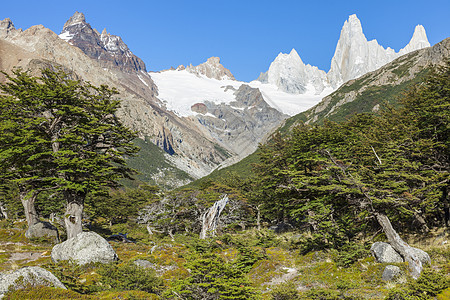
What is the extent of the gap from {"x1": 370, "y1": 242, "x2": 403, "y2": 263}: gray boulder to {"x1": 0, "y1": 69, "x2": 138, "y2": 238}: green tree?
16.8 m

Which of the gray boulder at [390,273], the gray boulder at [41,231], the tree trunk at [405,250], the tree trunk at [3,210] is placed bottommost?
the gray boulder at [390,273]

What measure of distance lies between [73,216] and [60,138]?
548cm

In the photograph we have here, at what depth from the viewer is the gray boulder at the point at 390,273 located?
10.8 meters

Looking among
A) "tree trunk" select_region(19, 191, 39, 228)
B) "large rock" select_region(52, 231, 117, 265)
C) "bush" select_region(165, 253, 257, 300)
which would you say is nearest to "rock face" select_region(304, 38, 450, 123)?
"large rock" select_region(52, 231, 117, 265)

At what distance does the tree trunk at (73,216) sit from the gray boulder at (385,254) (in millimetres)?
18309

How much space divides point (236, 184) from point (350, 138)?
31942 millimetres

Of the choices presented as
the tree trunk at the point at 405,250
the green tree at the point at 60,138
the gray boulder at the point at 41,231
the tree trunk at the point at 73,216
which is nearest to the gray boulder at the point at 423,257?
the tree trunk at the point at 405,250

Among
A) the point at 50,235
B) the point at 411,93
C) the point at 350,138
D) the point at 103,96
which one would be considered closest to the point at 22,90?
the point at 103,96

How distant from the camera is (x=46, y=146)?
17906 mm

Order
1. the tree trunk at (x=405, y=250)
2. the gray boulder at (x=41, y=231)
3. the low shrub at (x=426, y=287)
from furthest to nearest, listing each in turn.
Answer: the gray boulder at (x=41, y=231), the tree trunk at (x=405, y=250), the low shrub at (x=426, y=287)

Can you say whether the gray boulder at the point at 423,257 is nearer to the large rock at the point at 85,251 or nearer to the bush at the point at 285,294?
the bush at the point at 285,294

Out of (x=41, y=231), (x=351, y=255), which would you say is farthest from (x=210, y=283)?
(x=41, y=231)

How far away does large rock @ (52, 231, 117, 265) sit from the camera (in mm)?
15156

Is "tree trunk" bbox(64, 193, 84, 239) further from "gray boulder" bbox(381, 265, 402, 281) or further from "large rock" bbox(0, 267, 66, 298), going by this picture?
"gray boulder" bbox(381, 265, 402, 281)
